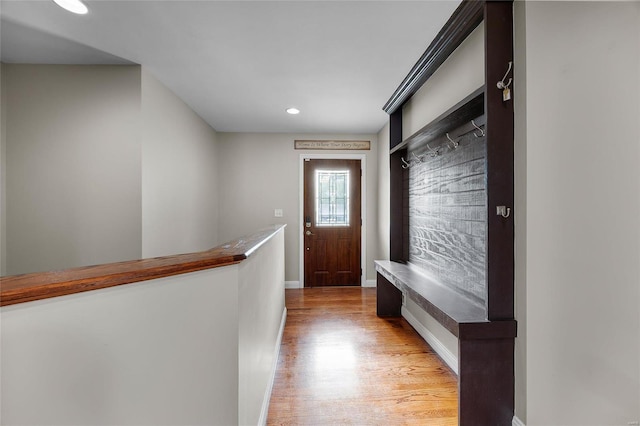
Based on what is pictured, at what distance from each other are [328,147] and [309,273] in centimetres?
202

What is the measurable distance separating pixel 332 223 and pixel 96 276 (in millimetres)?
3688

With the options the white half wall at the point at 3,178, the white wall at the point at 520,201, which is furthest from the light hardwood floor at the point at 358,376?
the white half wall at the point at 3,178

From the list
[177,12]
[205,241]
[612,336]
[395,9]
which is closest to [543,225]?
[612,336]

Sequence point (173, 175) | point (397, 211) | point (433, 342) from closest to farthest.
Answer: point (433, 342), point (173, 175), point (397, 211)

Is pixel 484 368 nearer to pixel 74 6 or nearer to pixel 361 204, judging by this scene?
pixel 74 6

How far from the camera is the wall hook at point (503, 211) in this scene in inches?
54.0

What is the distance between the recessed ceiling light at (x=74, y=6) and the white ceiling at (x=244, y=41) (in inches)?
1.5

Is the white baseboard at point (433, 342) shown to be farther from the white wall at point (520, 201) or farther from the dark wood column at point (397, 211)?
the white wall at point (520, 201)

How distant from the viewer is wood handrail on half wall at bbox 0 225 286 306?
0.77 m

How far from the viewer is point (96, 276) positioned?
87 cm

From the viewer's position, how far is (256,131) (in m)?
4.29

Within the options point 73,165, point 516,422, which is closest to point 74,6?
point 73,165

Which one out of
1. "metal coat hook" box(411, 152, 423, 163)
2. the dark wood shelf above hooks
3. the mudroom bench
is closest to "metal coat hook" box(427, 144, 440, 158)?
the dark wood shelf above hooks

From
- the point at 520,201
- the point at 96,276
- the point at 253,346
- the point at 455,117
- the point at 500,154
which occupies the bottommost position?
the point at 253,346
